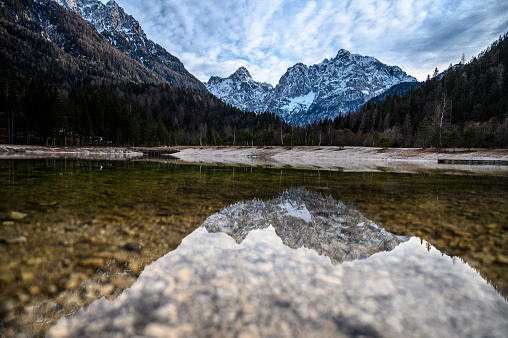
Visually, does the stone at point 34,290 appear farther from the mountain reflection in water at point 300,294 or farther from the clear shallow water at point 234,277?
the mountain reflection in water at point 300,294

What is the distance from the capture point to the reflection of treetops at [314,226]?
5.46 m

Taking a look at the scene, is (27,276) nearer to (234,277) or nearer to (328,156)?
(234,277)

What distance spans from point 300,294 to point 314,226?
365cm

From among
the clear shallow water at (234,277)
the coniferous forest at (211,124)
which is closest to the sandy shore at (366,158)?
the coniferous forest at (211,124)

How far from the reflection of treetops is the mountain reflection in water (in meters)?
0.06

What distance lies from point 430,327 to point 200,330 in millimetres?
2739

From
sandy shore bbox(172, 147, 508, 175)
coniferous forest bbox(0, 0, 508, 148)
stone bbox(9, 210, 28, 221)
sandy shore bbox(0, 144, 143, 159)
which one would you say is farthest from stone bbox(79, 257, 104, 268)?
coniferous forest bbox(0, 0, 508, 148)

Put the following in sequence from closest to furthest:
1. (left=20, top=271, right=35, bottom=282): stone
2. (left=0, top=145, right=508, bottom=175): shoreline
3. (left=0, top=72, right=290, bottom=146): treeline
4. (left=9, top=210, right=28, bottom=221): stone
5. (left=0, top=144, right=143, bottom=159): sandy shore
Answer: (left=20, top=271, right=35, bottom=282): stone
(left=9, top=210, right=28, bottom=221): stone
(left=0, top=145, right=508, bottom=175): shoreline
(left=0, top=144, right=143, bottom=159): sandy shore
(left=0, top=72, right=290, bottom=146): treeline

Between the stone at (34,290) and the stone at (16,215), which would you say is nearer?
Result: the stone at (34,290)

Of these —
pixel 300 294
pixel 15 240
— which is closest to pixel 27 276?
pixel 15 240

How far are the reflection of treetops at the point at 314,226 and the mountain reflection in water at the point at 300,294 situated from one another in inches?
2.3

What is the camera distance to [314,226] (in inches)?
275

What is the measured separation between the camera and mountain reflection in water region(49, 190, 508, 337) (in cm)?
278

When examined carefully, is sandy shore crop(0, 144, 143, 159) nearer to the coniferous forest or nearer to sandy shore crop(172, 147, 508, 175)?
the coniferous forest
